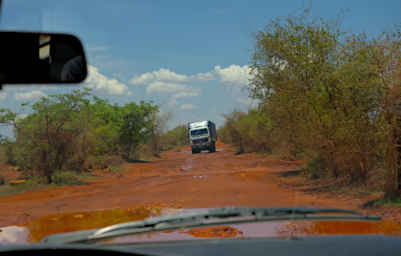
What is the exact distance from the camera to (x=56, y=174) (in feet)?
64.0

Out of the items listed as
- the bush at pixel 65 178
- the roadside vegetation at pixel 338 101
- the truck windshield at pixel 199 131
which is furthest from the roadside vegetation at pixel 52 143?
the truck windshield at pixel 199 131

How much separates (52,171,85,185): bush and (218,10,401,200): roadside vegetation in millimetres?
9683

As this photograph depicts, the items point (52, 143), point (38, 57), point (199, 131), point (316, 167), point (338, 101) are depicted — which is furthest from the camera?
point (199, 131)

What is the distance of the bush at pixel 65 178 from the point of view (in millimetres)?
19422

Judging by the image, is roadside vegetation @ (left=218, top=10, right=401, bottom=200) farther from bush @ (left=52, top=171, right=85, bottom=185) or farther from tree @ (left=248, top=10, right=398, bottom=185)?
bush @ (left=52, top=171, right=85, bottom=185)

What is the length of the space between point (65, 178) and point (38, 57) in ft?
59.9

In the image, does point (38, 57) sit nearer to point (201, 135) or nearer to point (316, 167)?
point (316, 167)

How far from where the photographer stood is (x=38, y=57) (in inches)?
96.0

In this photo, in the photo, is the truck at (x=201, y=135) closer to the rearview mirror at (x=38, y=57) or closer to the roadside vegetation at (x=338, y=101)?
the roadside vegetation at (x=338, y=101)

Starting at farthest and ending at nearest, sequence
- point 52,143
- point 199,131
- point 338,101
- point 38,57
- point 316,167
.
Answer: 1. point 199,131
2. point 52,143
3. point 316,167
4. point 338,101
5. point 38,57

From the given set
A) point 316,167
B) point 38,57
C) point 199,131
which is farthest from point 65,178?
point 199,131

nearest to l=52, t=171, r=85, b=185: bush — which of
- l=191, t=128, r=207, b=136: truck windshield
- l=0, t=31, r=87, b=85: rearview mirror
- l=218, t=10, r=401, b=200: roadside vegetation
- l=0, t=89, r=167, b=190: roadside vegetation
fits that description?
l=0, t=89, r=167, b=190: roadside vegetation

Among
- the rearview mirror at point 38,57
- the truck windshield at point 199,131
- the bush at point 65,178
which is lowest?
the bush at point 65,178

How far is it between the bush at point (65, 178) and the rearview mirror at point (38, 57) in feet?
57.4
